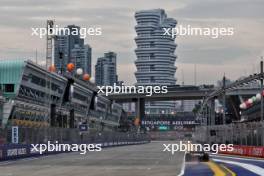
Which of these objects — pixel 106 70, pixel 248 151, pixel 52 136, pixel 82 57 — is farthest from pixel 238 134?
pixel 106 70

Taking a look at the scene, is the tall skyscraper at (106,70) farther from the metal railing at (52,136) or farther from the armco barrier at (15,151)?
the armco barrier at (15,151)

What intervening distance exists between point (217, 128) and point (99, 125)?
304 ft

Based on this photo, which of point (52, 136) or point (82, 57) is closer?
point (52, 136)

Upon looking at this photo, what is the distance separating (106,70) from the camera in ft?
611

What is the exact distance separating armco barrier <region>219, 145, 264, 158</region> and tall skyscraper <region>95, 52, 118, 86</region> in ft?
404

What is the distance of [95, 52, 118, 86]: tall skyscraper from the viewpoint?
18088 centimetres

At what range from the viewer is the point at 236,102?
158 m

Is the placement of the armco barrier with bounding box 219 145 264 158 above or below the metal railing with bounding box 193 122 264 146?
below

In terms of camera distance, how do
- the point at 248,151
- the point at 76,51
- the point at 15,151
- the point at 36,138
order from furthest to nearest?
the point at 76,51
the point at 36,138
the point at 248,151
the point at 15,151

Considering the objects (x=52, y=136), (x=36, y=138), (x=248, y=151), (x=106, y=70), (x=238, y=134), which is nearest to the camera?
(x=248, y=151)

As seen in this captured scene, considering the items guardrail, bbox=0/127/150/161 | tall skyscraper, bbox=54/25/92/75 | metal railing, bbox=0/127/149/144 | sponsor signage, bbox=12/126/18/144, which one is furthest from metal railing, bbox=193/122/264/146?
tall skyscraper, bbox=54/25/92/75

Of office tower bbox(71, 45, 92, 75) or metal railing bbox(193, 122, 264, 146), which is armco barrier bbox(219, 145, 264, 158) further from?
office tower bbox(71, 45, 92, 75)

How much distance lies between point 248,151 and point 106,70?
449 feet

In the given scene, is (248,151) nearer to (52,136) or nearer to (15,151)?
Result: (52,136)
